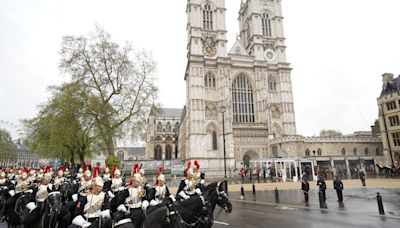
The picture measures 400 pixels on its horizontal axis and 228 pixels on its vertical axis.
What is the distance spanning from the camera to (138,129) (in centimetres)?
2383

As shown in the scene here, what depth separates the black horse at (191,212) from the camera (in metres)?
4.38

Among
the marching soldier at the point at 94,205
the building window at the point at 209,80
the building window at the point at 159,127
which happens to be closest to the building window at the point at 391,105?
the building window at the point at 209,80

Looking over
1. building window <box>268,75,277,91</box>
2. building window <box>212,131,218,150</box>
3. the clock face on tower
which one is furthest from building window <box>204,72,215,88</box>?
the clock face on tower

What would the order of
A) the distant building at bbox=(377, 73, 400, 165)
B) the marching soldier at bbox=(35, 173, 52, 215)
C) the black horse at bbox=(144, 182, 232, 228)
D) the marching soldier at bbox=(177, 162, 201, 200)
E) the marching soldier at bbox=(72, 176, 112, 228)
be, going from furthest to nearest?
the distant building at bbox=(377, 73, 400, 165)
the marching soldier at bbox=(177, 162, 201, 200)
the marching soldier at bbox=(35, 173, 52, 215)
the black horse at bbox=(144, 182, 232, 228)
the marching soldier at bbox=(72, 176, 112, 228)

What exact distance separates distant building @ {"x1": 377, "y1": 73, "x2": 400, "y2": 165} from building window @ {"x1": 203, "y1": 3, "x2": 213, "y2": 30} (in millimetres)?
33168

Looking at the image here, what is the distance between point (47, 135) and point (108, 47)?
11.8 metres

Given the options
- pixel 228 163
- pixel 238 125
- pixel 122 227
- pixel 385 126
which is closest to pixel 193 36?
pixel 238 125

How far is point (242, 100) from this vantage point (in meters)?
47.8

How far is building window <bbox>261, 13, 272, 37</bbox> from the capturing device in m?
52.1

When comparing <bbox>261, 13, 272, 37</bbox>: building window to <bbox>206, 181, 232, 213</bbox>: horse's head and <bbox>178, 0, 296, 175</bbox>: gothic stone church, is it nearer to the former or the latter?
<bbox>178, 0, 296, 175</bbox>: gothic stone church

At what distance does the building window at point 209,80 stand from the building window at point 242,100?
460 cm

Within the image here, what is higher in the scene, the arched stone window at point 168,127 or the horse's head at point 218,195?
the arched stone window at point 168,127

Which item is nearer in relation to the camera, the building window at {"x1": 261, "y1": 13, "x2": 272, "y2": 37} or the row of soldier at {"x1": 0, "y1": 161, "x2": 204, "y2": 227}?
the row of soldier at {"x1": 0, "y1": 161, "x2": 204, "y2": 227}

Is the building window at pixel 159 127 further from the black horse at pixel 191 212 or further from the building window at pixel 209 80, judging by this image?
the black horse at pixel 191 212
